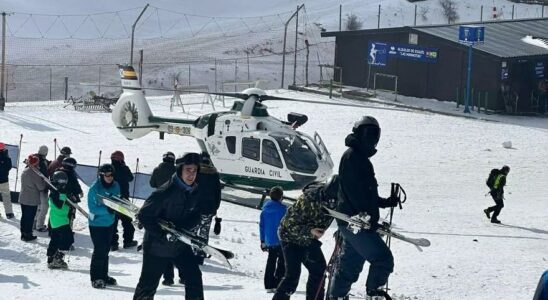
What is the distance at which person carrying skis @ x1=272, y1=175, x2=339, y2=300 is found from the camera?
29.8 ft

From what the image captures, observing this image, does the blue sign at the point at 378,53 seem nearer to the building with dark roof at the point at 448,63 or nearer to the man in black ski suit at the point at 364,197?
the building with dark roof at the point at 448,63

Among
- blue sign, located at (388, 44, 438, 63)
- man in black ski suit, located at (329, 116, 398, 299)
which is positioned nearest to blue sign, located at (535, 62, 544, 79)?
blue sign, located at (388, 44, 438, 63)

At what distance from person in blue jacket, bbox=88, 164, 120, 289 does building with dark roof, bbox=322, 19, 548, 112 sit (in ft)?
79.7

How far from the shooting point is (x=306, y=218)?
29.9 feet

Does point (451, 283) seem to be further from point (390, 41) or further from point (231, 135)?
point (390, 41)

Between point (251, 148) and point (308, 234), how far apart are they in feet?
32.1

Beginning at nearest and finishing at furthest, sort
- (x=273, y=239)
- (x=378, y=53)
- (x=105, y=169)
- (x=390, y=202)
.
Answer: (x=390, y=202) < (x=105, y=169) < (x=273, y=239) < (x=378, y=53)

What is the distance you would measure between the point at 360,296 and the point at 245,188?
8.11 meters

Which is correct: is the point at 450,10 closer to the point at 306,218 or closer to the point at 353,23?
the point at 353,23

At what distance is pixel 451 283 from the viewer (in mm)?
12414

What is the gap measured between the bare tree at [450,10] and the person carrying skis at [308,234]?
53.0 metres

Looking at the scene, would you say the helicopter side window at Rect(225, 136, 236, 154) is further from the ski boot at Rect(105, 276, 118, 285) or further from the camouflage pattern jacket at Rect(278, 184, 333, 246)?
the camouflage pattern jacket at Rect(278, 184, 333, 246)

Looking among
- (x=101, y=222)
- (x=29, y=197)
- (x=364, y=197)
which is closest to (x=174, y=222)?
(x=364, y=197)

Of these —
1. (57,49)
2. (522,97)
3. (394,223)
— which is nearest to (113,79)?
(57,49)
